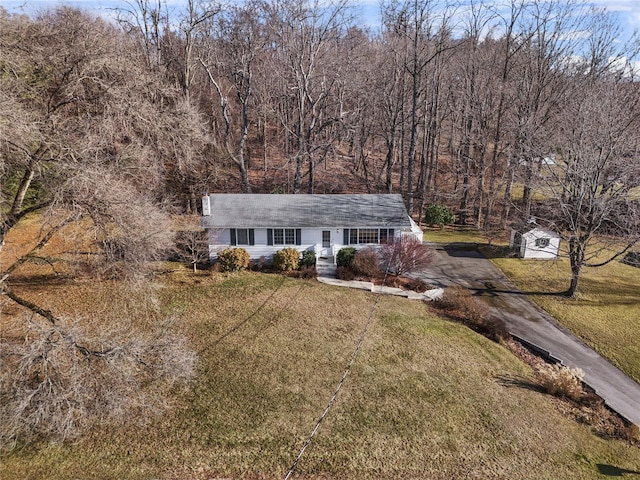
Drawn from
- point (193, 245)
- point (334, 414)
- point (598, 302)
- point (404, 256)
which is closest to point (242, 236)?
point (193, 245)

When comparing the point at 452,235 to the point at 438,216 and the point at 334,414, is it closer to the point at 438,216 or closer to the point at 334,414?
the point at 438,216

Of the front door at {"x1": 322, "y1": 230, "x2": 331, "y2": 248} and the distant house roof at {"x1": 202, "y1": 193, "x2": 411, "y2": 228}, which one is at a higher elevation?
the distant house roof at {"x1": 202, "y1": 193, "x2": 411, "y2": 228}

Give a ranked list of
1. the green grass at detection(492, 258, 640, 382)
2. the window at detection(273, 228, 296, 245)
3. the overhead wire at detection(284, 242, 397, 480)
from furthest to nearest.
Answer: the window at detection(273, 228, 296, 245) < the green grass at detection(492, 258, 640, 382) < the overhead wire at detection(284, 242, 397, 480)

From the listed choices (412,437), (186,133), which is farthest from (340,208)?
(412,437)

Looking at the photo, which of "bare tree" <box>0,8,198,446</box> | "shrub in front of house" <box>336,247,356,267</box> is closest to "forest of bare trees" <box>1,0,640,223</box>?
"bare tree" <box>0,8,198,446</box>

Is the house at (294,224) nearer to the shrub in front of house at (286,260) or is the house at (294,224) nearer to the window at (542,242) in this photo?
the shrub in front of house at (286,260)

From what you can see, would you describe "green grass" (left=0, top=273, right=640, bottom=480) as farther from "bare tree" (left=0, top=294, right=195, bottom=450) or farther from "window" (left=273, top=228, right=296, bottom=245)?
"window" (left=273, top=228, right=296, bottom=245)

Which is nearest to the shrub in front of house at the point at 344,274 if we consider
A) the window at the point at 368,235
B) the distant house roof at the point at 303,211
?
the window at the point at 368,235
